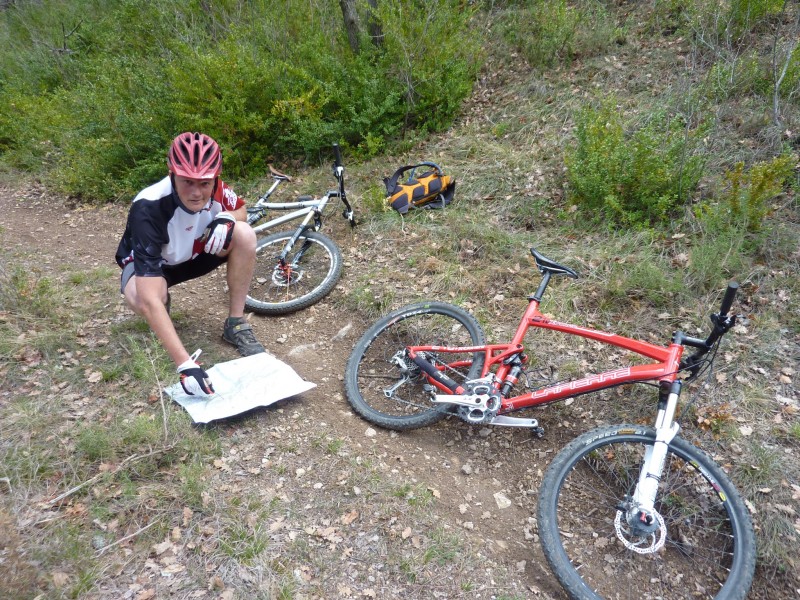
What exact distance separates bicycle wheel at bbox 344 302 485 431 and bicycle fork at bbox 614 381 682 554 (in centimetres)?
105

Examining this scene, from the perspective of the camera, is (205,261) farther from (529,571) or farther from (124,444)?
(529,571)

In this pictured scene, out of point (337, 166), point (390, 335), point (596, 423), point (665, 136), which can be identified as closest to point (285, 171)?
point (337, 166)

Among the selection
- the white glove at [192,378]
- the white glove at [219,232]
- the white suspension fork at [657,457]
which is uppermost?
the white glove at [219,232]

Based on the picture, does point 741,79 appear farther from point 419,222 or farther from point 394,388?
point 394,388

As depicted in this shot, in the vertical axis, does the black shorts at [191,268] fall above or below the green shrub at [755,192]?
above

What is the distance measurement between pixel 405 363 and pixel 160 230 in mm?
1785

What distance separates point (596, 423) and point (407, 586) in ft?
5.02

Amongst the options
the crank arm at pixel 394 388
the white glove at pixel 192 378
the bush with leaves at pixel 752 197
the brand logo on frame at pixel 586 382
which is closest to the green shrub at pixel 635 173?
the bush with leaves at pixel 752 197

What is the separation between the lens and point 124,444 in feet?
9.11

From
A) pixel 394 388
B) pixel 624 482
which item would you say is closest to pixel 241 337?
pixel 394 388

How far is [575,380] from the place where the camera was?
9.36 ft

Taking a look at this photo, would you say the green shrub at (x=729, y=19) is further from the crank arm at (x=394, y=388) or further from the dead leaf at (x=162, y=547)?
the dead leaf at (x=162, y=547)

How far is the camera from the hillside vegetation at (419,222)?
250cm

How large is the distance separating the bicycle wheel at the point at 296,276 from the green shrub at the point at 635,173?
237 cm
